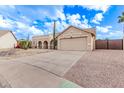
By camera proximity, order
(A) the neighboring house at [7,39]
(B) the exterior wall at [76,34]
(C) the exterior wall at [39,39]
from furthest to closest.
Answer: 1. (C) the exterior wall at [39,39]
2. (A) the neighboring house at [7,39]
3. (B) the exterior wall at [76,34]

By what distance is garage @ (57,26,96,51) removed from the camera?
57.5ft

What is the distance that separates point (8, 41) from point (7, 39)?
48cm

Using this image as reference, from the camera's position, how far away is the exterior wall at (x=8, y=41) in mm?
25808

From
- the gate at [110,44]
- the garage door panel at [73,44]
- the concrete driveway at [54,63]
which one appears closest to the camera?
the concrete driveway at [54,63]

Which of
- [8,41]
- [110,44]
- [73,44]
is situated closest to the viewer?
[73,44]

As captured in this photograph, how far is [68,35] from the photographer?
1962cm

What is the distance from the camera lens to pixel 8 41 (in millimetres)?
27250

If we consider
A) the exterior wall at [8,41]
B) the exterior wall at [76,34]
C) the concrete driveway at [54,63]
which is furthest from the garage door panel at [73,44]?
the exterior wall at [8,41]

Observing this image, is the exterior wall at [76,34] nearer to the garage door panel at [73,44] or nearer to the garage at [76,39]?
the garage at [76,39]

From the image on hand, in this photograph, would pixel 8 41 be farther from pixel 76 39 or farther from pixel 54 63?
pixel 54 63

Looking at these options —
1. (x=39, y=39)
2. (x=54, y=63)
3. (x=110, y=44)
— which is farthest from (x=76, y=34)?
(x=39, y=39)
